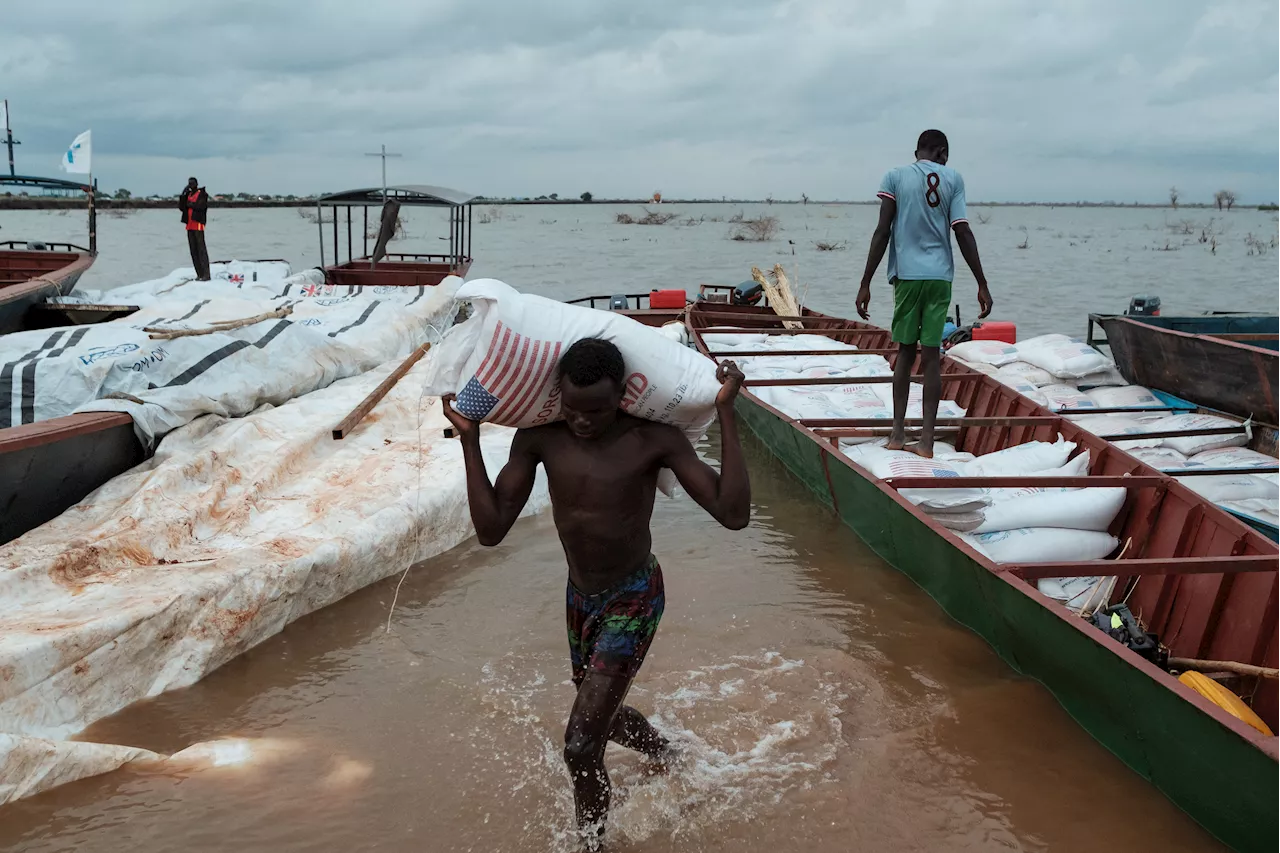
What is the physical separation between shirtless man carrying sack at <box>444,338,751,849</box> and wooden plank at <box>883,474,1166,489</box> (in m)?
2.36

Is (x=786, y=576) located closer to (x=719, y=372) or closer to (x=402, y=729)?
(x=402, y=729)

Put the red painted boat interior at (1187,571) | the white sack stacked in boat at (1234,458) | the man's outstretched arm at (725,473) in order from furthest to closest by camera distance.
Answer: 1. the white sack stacked in boat at (1234,458)
2. the red painted boat interior at (1187,571)
3. the man's outstretched arm at (725,473)

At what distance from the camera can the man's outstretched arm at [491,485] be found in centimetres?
250

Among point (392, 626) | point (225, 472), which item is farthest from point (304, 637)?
point (225, 472)

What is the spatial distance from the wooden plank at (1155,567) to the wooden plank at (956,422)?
79.8 inches

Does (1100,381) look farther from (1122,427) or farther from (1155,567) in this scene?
(1155,567)

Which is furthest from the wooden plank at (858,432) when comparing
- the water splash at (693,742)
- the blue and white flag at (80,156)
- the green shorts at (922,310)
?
the blue and white flag at (80,156)

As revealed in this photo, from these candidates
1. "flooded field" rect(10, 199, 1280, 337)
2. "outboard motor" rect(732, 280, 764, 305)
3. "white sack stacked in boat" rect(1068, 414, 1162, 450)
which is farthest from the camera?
"flooded field" rect(10, 199, 1280, 337)

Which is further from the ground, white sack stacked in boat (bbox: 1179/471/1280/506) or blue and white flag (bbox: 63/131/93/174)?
blue and white flag (bbox: 63/131/93/174)

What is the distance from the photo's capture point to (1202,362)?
707cm

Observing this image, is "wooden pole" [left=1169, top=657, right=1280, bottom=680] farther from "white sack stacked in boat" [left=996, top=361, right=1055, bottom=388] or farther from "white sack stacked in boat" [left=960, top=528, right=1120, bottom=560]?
"white sack stacked in boat" [left=996, top=361, right=1055, bottom=388]

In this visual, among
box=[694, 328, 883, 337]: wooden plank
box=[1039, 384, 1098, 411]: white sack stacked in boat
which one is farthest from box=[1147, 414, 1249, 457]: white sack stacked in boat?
box=[694, 328, 883, 337]: wooden plank

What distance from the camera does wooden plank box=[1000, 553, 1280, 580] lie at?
11.4 feet

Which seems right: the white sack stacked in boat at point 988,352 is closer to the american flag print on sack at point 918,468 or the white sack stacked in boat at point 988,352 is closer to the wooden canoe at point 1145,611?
the wooden canoe at point 1145,611
